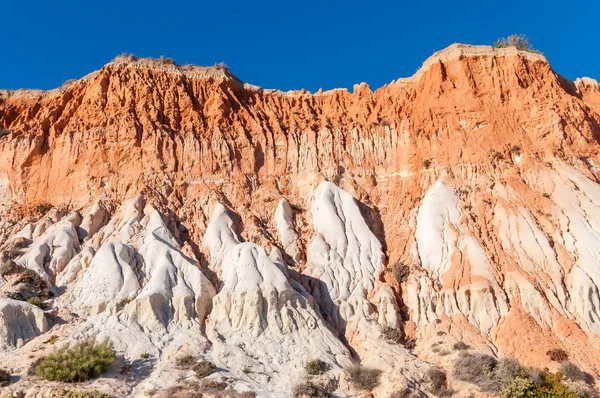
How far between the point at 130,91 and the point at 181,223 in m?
11.2

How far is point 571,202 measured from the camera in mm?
34625

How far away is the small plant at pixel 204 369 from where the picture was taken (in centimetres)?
2428

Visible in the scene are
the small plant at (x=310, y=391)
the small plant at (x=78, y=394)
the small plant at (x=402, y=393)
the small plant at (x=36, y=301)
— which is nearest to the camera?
the small plant at (x=78, y=394)

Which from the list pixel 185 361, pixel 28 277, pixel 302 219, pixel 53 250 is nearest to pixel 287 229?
pixel 302 219

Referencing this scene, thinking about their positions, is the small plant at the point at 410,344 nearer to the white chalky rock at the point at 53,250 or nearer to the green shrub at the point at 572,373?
the green shrub at the point at 572,373

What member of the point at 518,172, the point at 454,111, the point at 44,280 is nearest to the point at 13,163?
the point at 44,280

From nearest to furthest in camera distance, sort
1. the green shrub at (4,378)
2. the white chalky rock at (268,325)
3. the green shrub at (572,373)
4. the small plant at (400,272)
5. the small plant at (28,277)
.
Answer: the green shrub at (4,378) → the green shrub at (572,373) → the white chalky rock at (268,325) → the small plant at (28,277) → the small plant at (400,272)

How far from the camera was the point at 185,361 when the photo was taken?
24969mm

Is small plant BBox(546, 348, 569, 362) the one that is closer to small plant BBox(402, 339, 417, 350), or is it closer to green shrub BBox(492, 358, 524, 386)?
green shrub BBox(492, 358, 524, 386)

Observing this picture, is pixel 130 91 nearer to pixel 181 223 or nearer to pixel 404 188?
pixel 181 223

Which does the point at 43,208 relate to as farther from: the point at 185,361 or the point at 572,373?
the point at 572,373

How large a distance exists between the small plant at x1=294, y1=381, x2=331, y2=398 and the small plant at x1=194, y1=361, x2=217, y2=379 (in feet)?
11.3

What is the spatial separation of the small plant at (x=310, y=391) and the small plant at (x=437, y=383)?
428cm

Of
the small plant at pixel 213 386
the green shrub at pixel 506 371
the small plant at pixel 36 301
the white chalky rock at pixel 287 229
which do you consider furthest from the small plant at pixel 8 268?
the green shrub at pixel 506 371
